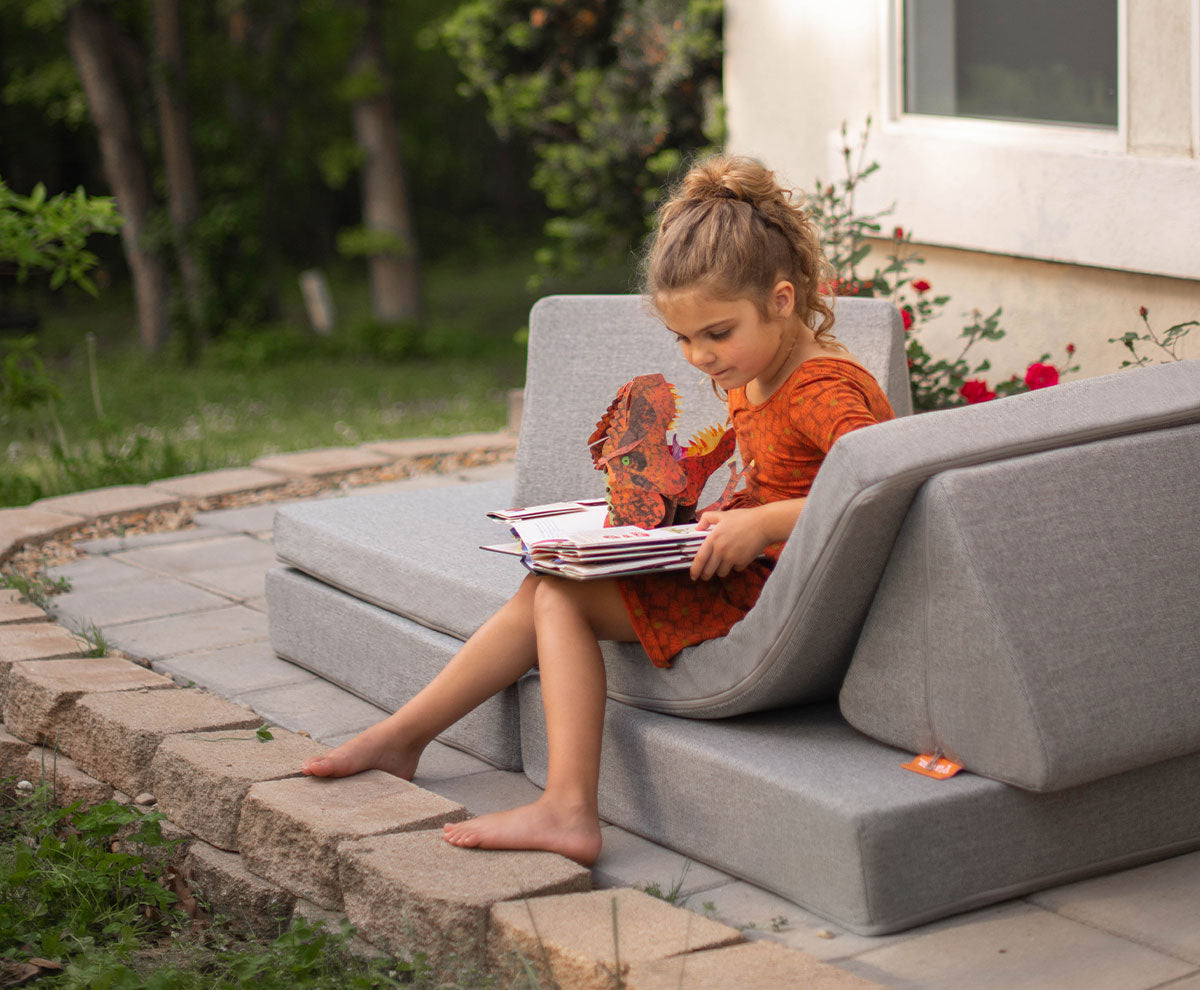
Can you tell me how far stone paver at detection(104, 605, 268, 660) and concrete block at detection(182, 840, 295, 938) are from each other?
1279 mm

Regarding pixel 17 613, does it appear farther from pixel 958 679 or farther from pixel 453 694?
pixel 958 679

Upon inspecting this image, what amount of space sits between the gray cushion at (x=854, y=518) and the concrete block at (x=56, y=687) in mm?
1547

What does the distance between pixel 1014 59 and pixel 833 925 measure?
335cm

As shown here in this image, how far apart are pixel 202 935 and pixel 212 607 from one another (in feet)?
6.71

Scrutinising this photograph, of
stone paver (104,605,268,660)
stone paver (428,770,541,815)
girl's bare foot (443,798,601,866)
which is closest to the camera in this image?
girl's bare foot (443,798,601,866)

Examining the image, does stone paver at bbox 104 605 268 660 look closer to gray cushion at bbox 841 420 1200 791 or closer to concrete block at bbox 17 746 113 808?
concrete block at bbox 17 746 113 808

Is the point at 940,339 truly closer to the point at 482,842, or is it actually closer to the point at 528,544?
the point at 528,544

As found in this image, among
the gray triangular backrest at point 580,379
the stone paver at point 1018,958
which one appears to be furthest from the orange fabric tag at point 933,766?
the gray triangular backrest at point 580,379

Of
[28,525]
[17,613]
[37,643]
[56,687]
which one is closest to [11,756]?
[56,687]

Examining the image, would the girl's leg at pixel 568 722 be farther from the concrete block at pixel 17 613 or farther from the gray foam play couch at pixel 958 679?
the concrete block at pixel 17 613

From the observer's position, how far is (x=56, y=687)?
12.0 ft

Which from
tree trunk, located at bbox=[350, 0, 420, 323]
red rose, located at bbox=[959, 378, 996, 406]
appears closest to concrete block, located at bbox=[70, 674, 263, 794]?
red rose, located at bbox=[959, 378, 996, 406]

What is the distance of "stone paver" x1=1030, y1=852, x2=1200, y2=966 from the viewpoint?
2.46m

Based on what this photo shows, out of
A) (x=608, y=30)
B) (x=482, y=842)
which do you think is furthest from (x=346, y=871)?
(x=608, y=30)
